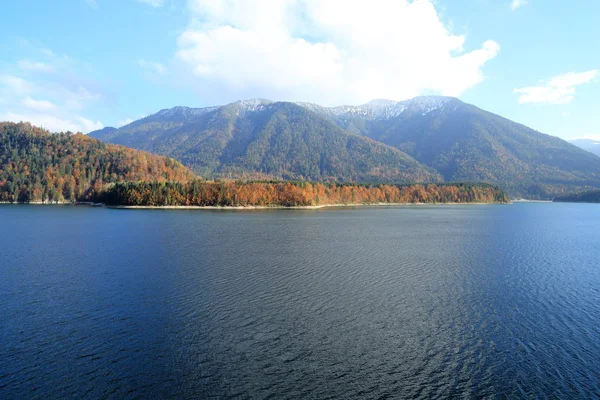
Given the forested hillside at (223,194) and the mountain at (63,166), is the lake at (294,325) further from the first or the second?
the mountain at (63,166)

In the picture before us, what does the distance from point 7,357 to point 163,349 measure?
20.3 ft

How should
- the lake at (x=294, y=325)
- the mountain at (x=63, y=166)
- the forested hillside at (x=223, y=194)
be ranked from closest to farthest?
the lake at (x=294, y=325), the forested hillside at (x=223, y=194), the mountain at (x=63, y=166)

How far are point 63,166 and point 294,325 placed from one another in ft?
A: 584

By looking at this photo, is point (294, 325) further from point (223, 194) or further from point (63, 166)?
point (63, 166)

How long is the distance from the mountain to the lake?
125447 millimetres

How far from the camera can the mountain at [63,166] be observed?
5925 inches

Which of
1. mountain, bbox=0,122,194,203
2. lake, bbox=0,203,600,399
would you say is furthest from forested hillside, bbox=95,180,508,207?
lake, bbox=0,203,600,399

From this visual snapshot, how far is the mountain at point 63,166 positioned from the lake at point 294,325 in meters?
125

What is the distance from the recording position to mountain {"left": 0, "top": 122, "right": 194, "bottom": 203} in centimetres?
15050

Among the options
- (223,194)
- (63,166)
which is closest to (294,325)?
(223,194)

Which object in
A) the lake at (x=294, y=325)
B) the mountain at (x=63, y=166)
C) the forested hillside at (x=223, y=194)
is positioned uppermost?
the mountain at (x=63, y=166)

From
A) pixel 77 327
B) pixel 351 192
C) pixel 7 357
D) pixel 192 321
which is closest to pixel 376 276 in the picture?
pixel 192 321

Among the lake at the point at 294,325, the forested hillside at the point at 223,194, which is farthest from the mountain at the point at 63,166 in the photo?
the lake at the point at 294,325

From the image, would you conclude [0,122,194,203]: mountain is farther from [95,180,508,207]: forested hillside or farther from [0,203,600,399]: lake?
[0,203,600,399]: lake
